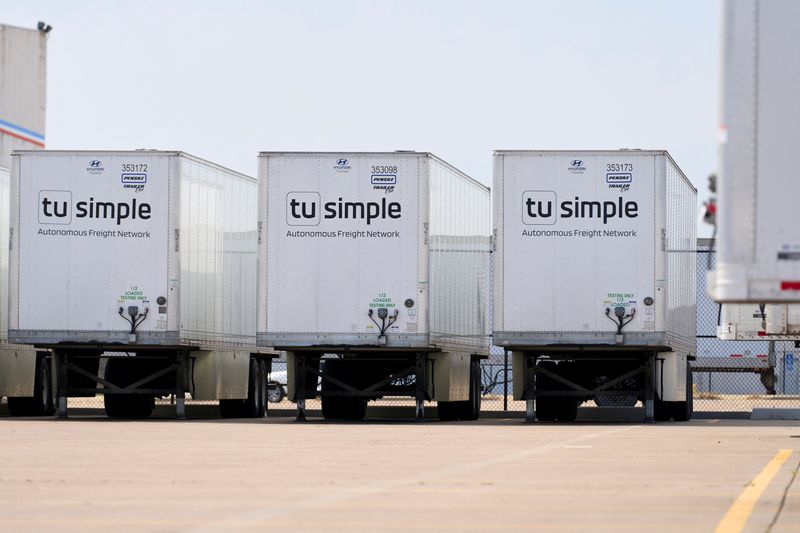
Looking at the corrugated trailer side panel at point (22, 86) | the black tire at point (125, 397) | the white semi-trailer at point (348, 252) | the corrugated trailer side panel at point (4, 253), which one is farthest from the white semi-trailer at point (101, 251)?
the corrugated trailer side panel at point (22, 86)

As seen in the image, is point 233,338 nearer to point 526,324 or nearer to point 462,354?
point 462,354

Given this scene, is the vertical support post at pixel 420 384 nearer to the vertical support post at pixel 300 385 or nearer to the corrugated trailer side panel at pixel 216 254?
the vertical support post at pixel 300 385

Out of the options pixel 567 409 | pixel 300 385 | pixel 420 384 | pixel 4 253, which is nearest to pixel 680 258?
pixel 567 409

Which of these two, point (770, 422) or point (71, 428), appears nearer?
point (71, 428)

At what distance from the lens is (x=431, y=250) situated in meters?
25.9

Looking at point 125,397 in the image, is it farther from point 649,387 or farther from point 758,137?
point 758,137

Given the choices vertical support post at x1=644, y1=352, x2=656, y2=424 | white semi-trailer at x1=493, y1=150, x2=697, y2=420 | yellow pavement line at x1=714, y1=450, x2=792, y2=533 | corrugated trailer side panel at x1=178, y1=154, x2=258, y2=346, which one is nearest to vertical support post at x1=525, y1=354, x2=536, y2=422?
white semi-trailer at x1=493, y1=150, x2=697, y2=420

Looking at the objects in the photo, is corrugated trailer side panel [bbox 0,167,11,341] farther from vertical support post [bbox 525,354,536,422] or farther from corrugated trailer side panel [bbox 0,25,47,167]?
corrugated trailer side panel [bbox 0,25,47,167]

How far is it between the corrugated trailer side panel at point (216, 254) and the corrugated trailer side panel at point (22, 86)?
20.7m

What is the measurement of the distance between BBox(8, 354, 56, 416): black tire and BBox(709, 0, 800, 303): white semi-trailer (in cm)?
2056

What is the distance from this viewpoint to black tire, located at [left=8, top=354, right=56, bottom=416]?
97.9 feet

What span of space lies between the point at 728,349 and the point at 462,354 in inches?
677

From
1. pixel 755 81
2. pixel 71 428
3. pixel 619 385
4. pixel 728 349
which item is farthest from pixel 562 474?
pixel 728 349

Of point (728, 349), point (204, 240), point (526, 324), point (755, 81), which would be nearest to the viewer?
point (755, 81)
